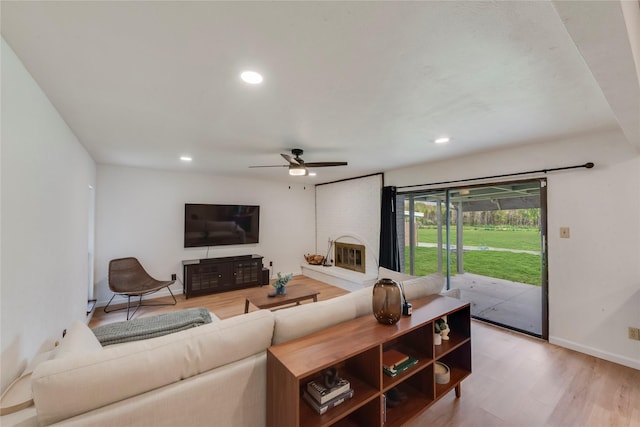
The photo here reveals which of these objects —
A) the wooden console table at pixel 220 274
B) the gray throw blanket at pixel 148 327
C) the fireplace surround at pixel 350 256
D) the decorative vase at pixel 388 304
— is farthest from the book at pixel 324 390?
the fireplace surround at pixel 350 256

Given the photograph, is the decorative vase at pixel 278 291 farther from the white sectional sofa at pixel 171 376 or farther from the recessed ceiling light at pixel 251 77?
the recessed ceiling light at pixel 251 77

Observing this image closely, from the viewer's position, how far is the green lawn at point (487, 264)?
14.0 ft

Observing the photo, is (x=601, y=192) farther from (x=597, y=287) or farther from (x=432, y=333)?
(x=432, y=333)

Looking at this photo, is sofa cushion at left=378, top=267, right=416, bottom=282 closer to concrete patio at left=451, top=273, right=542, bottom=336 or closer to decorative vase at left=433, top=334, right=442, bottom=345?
decorative vase at left=433, top=334, right=442, bottom=345

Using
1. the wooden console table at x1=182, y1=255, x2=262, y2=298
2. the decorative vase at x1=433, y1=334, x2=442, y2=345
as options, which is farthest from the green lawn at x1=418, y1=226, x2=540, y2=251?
the wooden console table at x1=182, y1=255, x2=262, y2=298

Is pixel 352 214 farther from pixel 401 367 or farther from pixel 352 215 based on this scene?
pixel 401 367

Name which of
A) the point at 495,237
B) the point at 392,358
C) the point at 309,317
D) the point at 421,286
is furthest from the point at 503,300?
the point at 309,317

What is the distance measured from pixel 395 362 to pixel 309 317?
2.15ft

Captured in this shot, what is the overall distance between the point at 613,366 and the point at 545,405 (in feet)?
3.91

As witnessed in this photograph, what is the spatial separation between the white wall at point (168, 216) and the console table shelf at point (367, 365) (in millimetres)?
4175

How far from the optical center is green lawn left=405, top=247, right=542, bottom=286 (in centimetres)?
426

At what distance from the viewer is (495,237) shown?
4.00 metres

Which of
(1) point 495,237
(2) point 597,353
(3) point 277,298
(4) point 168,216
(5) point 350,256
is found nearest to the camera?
(2) point 597,353

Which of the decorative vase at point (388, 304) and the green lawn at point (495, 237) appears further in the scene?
the green lawn at point (495, 237)
